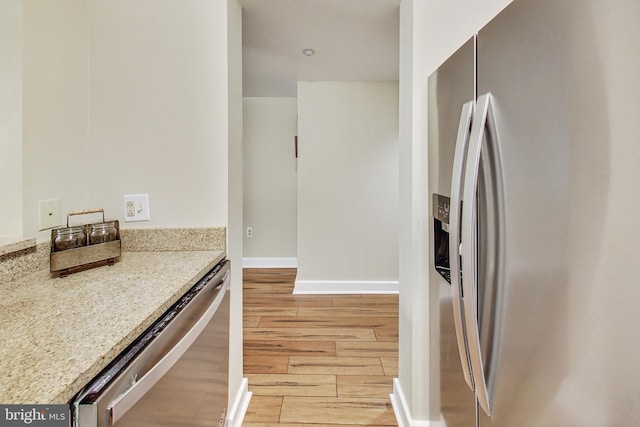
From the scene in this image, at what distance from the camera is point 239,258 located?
5.59ft

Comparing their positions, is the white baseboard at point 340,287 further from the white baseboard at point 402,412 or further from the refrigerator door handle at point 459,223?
the refrigerator door handle at point 459,223

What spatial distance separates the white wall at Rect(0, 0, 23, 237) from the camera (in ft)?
3.64

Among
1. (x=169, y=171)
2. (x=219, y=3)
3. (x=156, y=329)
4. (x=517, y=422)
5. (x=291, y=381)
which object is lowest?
(x=291, y=381)

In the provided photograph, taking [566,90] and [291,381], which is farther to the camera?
[291,381]

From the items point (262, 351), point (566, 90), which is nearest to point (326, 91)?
point (262, 351)

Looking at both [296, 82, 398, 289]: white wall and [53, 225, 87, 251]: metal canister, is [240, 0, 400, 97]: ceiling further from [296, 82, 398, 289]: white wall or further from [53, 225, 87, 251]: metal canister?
[53, 225, 87, 251]: metal canister

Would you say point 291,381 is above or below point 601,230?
below

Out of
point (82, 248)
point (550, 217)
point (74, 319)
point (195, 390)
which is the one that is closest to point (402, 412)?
point (195, 390)

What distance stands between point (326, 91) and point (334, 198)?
116 cm

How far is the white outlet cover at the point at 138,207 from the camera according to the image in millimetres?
1461

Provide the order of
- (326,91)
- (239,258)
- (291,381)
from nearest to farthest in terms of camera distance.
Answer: (239,258)
(291,381)
(326,91)

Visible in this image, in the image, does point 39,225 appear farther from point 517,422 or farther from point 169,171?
point 517,422

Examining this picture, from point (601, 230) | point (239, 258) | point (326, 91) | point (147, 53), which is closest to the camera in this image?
point (601, 230)
